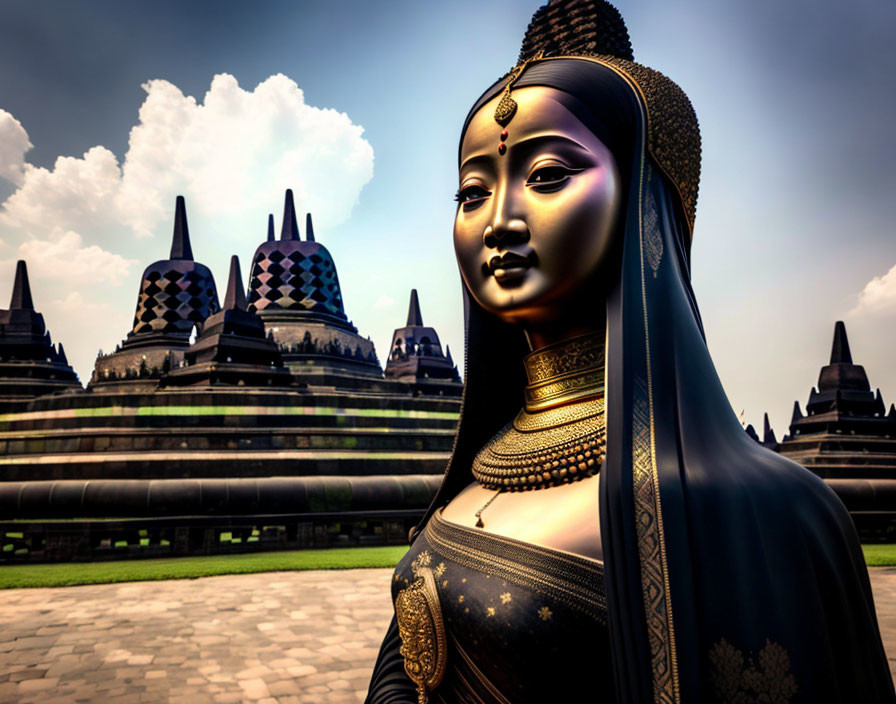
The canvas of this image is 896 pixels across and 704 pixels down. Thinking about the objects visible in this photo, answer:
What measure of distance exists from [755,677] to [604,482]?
19.6 inches

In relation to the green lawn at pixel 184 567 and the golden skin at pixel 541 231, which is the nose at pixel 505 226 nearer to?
the golden skin at pixel 541 231

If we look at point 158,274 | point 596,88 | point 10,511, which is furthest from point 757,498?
point 158,274

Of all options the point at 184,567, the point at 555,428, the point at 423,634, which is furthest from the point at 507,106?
the point at 184,567

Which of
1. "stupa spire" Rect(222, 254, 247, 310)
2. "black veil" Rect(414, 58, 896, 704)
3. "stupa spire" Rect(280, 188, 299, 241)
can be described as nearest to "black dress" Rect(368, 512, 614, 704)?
"black veil" Rect(414, 58, 896, 704)

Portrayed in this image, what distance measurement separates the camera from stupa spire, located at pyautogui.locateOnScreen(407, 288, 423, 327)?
36781 mm

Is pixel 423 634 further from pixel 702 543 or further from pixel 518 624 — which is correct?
pixel 702 543

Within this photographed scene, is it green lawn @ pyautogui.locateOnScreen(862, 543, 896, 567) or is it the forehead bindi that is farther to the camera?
green lawn @ pyautogui.locateOnScreen(862, 543, 896, 567)

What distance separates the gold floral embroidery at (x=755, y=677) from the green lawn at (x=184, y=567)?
9.11m

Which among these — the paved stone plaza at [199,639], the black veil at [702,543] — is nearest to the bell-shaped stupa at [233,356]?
the paved stone plaza at [199,639]

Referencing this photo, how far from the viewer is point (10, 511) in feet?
34.8

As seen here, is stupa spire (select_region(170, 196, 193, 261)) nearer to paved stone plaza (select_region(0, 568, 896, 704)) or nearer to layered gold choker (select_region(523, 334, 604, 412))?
paved stone plaza (select_region(0, 568, 896, 704))

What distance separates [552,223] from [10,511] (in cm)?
1185

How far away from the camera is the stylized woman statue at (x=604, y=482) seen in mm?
1399

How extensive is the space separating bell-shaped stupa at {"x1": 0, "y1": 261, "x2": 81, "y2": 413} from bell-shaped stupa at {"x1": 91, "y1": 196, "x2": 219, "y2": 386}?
1506mm
